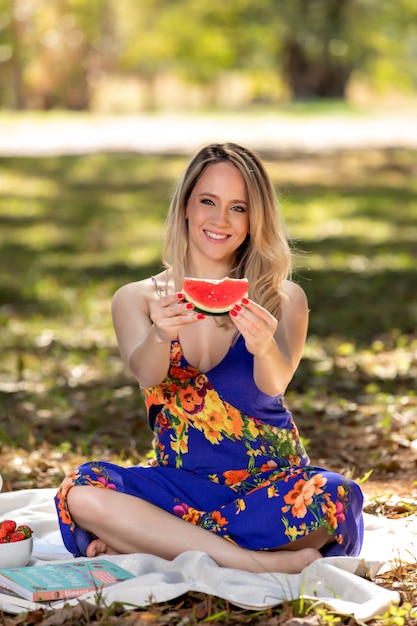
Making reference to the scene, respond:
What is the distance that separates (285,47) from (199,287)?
35.5m

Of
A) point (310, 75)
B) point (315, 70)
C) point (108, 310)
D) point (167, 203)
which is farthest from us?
point (310, 75)

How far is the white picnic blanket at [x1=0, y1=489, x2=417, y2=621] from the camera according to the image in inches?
150

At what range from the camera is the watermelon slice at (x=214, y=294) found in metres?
4.05

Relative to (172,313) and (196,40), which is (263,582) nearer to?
(172,313)

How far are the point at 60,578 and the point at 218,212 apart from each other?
5.25 feet

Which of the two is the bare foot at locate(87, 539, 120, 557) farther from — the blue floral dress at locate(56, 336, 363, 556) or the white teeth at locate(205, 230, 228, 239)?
the white teeth at locate(205, 230, 228, 239)

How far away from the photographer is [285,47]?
3831 centimetres

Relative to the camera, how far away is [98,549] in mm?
4348

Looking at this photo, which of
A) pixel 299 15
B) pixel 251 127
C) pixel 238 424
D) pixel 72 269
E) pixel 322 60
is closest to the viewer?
pixel 238 424

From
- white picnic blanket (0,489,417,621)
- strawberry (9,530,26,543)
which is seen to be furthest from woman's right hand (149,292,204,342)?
strawberry (9,530,26,543)

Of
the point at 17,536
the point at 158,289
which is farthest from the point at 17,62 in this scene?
the point at 17,536

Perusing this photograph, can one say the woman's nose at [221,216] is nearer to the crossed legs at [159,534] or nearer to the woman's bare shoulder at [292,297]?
the woman's bare shoulder at [292,297]

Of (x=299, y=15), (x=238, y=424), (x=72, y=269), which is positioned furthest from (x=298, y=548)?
(x=299, y=15)

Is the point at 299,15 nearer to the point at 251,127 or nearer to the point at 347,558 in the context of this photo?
the point at 251,127
